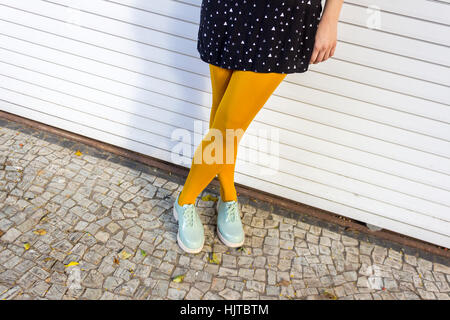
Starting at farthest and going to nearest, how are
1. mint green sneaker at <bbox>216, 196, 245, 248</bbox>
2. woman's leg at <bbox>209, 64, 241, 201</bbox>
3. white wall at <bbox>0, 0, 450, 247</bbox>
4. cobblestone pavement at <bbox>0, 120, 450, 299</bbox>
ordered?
1. mint green sneaker at <bbox>216, 196, 245, 248</bbox>
2. white wall at <bbox>0, 0, 450, 247</bbox>
3. cobblestone pavement at <bbox>0, 120, 450, 299</bbox>
4. woman's leg at <bbox>209, 64, 241, 201</bbox>

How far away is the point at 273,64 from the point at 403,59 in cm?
116

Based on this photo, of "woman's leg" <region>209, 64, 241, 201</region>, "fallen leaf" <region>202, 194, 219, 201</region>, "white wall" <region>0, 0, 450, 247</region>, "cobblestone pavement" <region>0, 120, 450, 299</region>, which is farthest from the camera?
"fallen leaf" <region>202, 194, 219, 201</region>

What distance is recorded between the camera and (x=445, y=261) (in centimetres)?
290

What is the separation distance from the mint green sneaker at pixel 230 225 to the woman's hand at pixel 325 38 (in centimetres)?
135

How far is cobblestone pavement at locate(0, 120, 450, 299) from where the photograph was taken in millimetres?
2289

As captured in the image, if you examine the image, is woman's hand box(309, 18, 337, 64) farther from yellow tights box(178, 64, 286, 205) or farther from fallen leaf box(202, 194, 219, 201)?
fallen leaf box(202, 194, 219, 201)

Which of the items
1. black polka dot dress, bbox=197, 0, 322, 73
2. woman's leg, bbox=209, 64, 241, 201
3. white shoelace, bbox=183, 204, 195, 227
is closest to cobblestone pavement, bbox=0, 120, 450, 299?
white shoelace, bbox=183, 204, 195, 227

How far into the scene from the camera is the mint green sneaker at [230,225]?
8.58 ft

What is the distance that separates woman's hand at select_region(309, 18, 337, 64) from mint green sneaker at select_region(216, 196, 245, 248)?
1347mm

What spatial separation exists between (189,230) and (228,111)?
3.28 ft

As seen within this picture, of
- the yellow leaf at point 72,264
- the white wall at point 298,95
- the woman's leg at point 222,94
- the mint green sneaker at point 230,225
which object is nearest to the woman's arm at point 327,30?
the woman's leg at point 222,94

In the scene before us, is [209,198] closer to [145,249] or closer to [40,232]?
[145,249]
